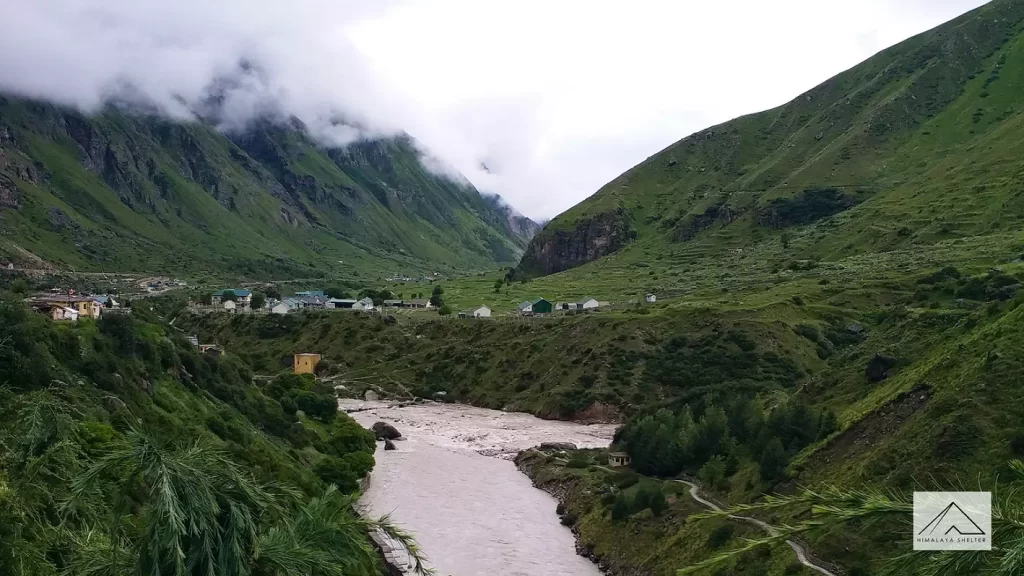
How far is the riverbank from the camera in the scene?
114 feet

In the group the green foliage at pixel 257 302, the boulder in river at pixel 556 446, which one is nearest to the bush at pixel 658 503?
the boulder in river at pixel 556 446

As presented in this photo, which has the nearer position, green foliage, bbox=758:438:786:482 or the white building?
green foliage, bbox=758:438:786:482

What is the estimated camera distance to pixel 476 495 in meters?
58.4

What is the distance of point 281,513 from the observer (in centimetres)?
1112

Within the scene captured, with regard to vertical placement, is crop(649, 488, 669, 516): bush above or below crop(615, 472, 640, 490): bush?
above

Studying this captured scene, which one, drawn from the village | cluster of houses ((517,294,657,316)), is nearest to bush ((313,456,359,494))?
cluster of houses ((517,294,657,316))

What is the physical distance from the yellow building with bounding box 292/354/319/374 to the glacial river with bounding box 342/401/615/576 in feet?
108

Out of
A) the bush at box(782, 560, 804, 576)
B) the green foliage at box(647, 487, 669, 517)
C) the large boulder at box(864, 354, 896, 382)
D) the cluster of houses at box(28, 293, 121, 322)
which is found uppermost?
the cluster of houses at box(28, 293, 121, 322)

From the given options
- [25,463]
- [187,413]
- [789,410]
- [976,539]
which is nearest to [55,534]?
[25,463]

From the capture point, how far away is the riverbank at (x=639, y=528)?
3466cm

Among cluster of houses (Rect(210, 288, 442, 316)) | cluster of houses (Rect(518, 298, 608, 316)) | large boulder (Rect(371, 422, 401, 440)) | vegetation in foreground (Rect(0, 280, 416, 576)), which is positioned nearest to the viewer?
vegetation in foreground (Rect(0, 280, 416, 576))

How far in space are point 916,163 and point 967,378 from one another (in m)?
165

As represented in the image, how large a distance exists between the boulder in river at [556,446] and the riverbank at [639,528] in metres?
9.01

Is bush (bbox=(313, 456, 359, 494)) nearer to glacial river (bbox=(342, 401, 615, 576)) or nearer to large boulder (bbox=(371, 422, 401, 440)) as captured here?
glacial river (bbox=(342, 401, 615, 576))
